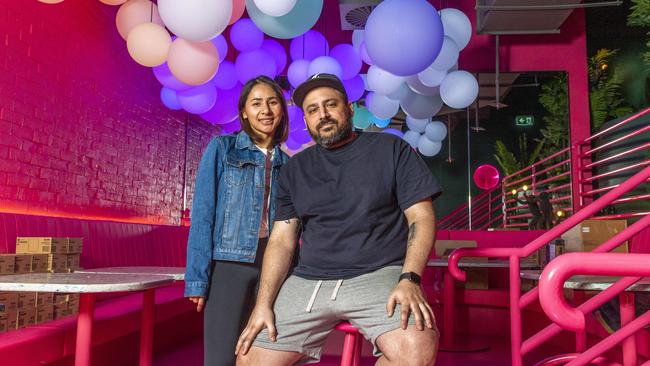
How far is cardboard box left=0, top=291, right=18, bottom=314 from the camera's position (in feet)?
7.78

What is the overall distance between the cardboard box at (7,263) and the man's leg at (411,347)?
6.33 ft

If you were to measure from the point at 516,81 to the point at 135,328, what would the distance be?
5847mm

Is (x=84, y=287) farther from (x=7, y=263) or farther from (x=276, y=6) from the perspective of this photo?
(x=276, y=6)

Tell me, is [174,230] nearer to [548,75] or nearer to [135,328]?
[135,328]

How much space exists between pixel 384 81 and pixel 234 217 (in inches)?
105

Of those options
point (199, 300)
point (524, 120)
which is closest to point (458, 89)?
point (199, 300)

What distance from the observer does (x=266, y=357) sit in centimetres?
151

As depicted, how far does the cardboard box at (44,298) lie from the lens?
2648 millimetres

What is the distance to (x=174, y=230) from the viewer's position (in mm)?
4855

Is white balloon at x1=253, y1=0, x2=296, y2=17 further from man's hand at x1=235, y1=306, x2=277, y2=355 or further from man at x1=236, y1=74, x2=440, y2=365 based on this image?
man's hand at x1=235, y1=306, x2=277, y2=355

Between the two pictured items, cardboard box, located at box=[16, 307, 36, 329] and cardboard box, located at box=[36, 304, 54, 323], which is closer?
cardboard box, located at box=[16, 307, 36, 329]

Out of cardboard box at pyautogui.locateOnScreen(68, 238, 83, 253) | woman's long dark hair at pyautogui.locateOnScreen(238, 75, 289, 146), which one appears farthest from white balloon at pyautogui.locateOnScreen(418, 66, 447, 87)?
cardboard box at pyautogui.locateOnScreen(68, 238, 83, 253)

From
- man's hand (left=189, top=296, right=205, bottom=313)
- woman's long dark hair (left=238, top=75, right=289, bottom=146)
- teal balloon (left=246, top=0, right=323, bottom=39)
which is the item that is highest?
teal balloon (left=246, top=0, right=323, bottom=39)

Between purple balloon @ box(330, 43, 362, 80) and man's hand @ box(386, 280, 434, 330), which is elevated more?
purple balloon @ box(330, 43, 362, 80)
